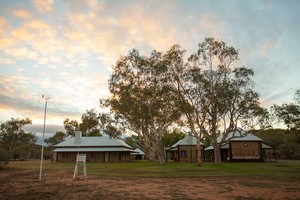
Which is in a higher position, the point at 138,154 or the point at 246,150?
the point at 246,150

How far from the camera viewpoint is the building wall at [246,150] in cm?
4894

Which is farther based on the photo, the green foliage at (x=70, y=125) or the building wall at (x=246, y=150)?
the green foliage at (x=70, y=125)

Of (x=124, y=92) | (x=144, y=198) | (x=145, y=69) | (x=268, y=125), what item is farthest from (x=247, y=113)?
(x=144, y=198)

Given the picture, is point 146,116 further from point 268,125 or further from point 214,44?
point 268,125

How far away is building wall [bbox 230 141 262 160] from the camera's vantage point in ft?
161

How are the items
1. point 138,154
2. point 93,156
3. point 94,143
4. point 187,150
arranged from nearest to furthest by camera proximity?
point 187,150
point 93,156
point 94,143
point 138,154

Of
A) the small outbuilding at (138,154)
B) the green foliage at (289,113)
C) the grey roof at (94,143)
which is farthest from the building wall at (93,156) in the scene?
the green foliage at (289,113)

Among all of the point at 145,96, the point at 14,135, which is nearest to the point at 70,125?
the point at 14,135

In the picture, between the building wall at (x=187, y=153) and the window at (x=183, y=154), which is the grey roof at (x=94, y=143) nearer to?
the building wall at (x=187, y=153)

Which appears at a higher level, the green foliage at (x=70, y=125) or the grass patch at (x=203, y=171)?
the green foliage at (x=70, y=125)

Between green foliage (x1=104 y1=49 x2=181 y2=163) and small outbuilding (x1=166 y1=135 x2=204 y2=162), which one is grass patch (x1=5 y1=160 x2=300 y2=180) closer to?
green foliage (x1=104 y1=49 x2=181 y2=163)

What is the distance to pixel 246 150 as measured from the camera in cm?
4919

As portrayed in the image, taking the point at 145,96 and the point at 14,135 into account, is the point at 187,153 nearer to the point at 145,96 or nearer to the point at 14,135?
the point at 145,96

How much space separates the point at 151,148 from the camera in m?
48.4
